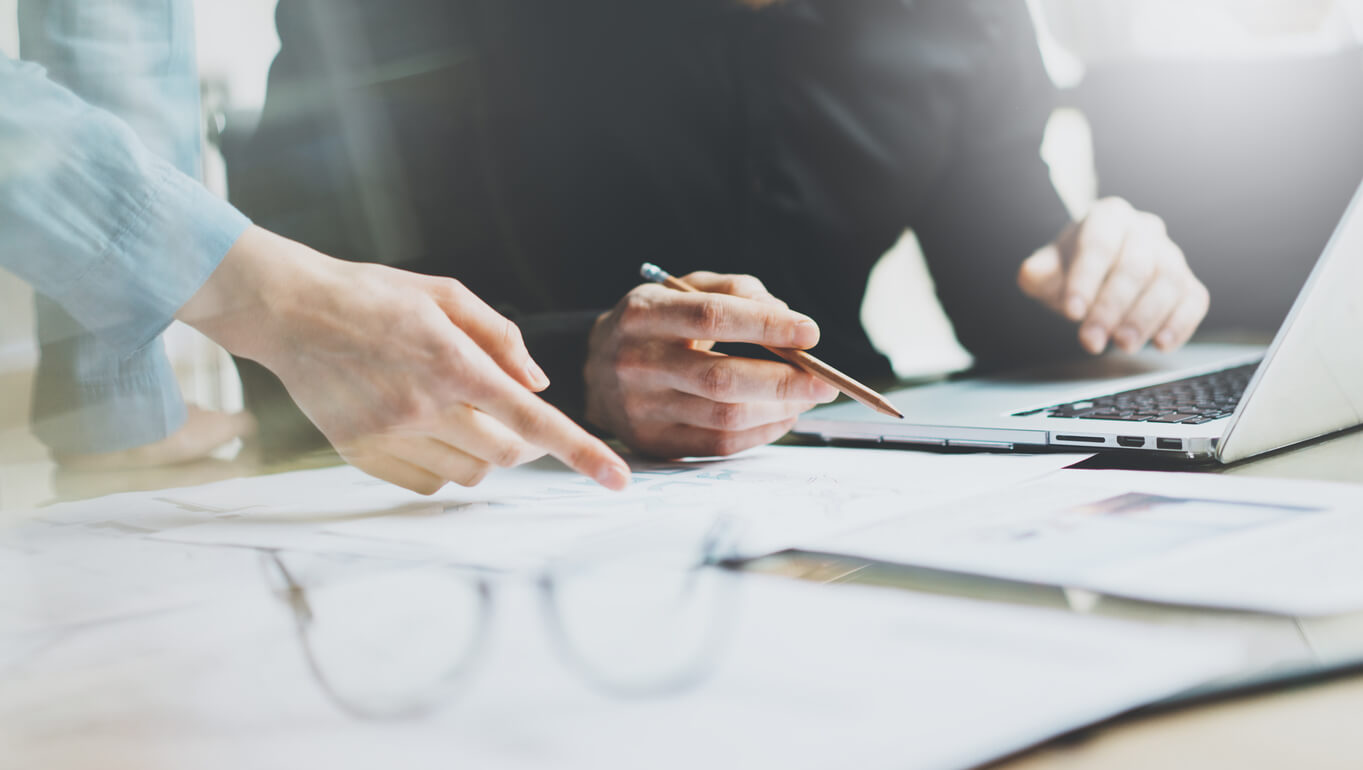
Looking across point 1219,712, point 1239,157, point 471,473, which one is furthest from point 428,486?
point 1239,157

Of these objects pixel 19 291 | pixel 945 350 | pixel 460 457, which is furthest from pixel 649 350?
pixel 945 350

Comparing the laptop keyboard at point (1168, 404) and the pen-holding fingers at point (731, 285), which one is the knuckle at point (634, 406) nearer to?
the pen-holding fingers at point (731, 285)

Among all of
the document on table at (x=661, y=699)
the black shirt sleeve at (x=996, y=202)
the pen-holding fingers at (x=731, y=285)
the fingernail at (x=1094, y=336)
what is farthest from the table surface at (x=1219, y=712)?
the black shirt sleeve at (x=996, y=202)

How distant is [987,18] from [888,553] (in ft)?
2.56

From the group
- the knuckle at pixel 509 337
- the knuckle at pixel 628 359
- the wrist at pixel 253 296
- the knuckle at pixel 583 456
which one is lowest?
the knuckle at pixel 628 359

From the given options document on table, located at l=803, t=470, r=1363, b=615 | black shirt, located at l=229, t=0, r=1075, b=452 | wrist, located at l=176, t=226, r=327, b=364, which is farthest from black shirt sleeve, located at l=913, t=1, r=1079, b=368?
wrist, located at l=176, t=226, r=327, b=364

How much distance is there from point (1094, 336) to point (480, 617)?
0.49 m

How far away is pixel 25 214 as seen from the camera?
206 mm

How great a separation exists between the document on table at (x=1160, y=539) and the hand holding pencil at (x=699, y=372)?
0.11m

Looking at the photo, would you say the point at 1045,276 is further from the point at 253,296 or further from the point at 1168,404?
the point at 253,296

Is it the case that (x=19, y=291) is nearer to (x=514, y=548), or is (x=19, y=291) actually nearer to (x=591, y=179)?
(x=514, y=548)

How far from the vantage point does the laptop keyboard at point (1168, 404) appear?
1.09 feet

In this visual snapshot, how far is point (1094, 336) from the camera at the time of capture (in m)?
0.55

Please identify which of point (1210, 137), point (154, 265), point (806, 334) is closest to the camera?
point (154, 265)
